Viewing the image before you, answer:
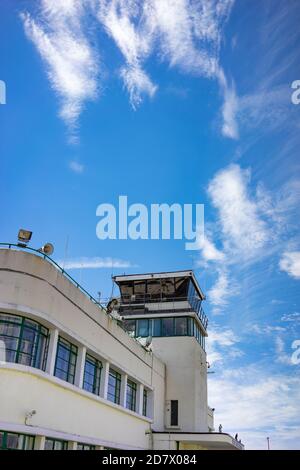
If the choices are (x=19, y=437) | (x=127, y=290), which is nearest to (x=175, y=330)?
(x=127, y=290)

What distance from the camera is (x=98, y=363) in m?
22.7

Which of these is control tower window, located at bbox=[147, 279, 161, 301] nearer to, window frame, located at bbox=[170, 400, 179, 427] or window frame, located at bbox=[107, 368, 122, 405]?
window frame, located at bbox=[170, 400, 179, 427]

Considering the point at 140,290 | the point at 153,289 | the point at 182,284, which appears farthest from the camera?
the point at 140,290

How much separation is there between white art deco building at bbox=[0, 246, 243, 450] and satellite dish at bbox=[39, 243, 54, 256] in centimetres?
30

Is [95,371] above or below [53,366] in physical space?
above

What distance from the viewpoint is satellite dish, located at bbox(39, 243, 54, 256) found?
58.2 feet

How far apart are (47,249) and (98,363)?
24.6 feet

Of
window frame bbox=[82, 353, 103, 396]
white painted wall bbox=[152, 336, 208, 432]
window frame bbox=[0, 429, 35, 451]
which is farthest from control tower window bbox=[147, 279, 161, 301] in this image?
window frame bbox=[0, 429, 35, 451]

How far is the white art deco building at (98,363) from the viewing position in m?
15.9

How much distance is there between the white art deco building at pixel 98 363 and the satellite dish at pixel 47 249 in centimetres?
30

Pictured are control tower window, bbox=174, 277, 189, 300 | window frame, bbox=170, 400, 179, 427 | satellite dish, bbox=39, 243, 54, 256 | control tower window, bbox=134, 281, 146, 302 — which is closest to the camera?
satellite dish, bbox=39, 243, 54, 256

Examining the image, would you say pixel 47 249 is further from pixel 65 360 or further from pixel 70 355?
pixel 70 355

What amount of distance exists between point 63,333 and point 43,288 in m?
2.41
